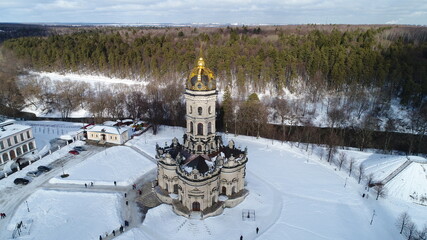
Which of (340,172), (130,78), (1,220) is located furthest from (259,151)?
(130,78)

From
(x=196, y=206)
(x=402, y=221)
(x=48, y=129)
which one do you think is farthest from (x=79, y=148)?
(x=402, y=221)

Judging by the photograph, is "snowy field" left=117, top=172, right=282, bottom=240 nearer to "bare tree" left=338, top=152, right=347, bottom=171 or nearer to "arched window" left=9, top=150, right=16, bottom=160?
"bare tree" left=338, top=152, right=347, bottom=171

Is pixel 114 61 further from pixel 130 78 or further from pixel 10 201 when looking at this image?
pixel 10 201

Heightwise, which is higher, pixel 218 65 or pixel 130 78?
pixel 218 65

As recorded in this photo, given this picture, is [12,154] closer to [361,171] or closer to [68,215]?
[68,215]

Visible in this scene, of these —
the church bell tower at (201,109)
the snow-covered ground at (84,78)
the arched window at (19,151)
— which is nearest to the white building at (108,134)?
the arched window at (19,151)

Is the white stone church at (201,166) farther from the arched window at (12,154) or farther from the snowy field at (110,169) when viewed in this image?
the arched window at (12,154)
